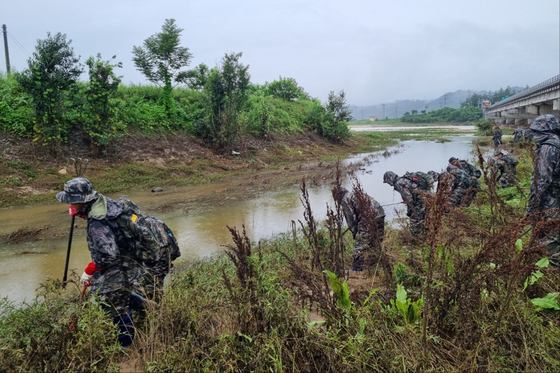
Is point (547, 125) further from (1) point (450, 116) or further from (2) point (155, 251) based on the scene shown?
(1) point (450, 116)

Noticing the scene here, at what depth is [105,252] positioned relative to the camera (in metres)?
3.08

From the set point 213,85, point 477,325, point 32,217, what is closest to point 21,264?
point 32,217

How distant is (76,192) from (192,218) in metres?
5.72

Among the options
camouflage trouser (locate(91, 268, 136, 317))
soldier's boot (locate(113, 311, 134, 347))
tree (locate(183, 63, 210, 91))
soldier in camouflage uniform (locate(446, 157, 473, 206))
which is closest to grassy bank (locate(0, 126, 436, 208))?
tree (locate(183, 63, 210, 91))

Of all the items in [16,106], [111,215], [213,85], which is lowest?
[111,215]

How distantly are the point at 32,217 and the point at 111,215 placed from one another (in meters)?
7.25

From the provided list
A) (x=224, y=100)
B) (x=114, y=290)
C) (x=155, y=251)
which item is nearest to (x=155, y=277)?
(x=155, y=251)

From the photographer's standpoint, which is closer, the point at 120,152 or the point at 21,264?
the point at 21,264

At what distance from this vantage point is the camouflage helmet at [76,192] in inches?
123

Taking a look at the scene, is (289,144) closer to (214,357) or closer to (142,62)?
(142,62)

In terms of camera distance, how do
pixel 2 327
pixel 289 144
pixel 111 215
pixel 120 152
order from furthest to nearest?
pixel 289 144 → pixel 120 152 → pixel 111 215 → pixel 2 327

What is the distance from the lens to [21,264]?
594cm

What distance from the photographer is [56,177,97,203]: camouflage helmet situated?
3.12 m

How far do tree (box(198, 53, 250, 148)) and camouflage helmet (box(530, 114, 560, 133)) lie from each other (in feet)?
48.5
